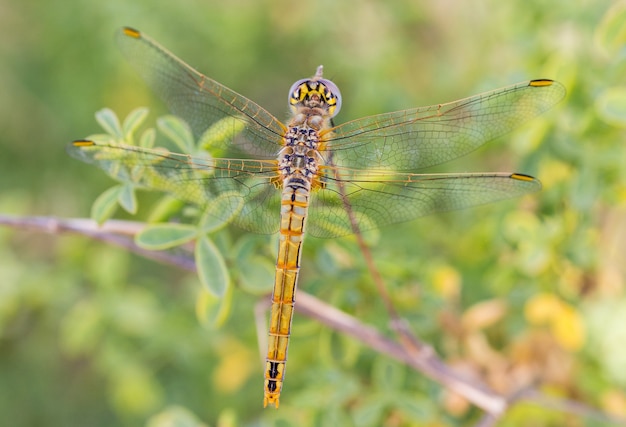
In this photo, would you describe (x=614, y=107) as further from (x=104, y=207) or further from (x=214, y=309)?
(x=104, y=207)

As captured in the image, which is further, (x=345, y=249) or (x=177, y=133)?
(x=345, y=249)

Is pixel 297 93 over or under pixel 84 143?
over

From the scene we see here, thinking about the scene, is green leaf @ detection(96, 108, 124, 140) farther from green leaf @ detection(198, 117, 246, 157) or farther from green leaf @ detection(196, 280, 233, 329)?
green leaf @ detection(196, 280, 233, 329)

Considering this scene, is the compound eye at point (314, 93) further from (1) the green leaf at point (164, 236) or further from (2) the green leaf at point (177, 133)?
(1) the green leaf at point (164, 236)

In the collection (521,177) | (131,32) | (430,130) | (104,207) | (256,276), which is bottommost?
(256,276)

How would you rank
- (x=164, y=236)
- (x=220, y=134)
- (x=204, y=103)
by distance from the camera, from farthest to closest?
(x=204, y=103) < (x=220, y=134) < (x=164, y=236)

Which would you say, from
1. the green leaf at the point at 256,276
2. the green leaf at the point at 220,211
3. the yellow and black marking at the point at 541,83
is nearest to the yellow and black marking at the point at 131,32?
the green leaf at the point at 220,211

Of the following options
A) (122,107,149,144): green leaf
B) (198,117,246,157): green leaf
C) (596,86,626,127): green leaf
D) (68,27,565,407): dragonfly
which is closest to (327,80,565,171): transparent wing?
(68,27,565,407): dragonfly

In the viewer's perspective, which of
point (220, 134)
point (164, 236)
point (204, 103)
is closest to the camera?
point (164, 236)

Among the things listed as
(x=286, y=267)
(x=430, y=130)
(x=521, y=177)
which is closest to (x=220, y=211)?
(x=286, y=267)
